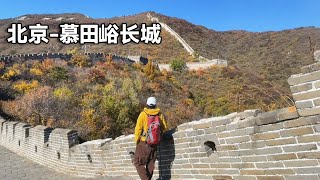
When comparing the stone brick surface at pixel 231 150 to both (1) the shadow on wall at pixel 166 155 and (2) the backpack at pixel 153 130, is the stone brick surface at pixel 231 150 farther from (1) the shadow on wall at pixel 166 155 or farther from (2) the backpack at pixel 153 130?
(2) the backpack at pixel 153 130

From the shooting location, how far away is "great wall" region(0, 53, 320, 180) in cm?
382

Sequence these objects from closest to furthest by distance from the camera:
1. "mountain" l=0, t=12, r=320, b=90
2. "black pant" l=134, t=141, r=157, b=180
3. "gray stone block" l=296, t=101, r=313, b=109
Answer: "gray stone block" l=296, t=101, r=313, b=109 < "black pant" l=134, t=141, r=157, b=180 < "mountain" l=0, t=12, r=320, b=90

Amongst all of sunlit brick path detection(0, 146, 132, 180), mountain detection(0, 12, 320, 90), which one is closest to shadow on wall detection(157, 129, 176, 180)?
sunlit brick path detection(0, 146, 132, 180)

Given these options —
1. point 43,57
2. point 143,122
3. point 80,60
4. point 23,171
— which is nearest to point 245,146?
point 143,122

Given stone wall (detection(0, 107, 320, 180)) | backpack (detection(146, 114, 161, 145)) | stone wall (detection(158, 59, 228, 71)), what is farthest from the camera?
stone wall (detection(158, 59, 228, 71))

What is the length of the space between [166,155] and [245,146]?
2.15m

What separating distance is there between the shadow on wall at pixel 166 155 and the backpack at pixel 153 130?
36cm

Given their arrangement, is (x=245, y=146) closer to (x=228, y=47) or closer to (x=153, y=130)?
(x=153, y=130)

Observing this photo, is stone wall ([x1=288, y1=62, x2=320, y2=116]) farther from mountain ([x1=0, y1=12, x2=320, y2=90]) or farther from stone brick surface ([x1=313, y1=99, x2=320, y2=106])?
mountain ([x1=0, y1=12, x2=320, y2=90])

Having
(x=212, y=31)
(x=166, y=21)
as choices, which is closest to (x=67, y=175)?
(x=166, y=21)

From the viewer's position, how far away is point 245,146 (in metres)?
4.70

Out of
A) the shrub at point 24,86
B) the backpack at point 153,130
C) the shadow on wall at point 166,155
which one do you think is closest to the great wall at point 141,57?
the shrub at point 24,86

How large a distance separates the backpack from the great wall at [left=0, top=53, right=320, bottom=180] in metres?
0.33

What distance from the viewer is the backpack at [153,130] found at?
595cm
